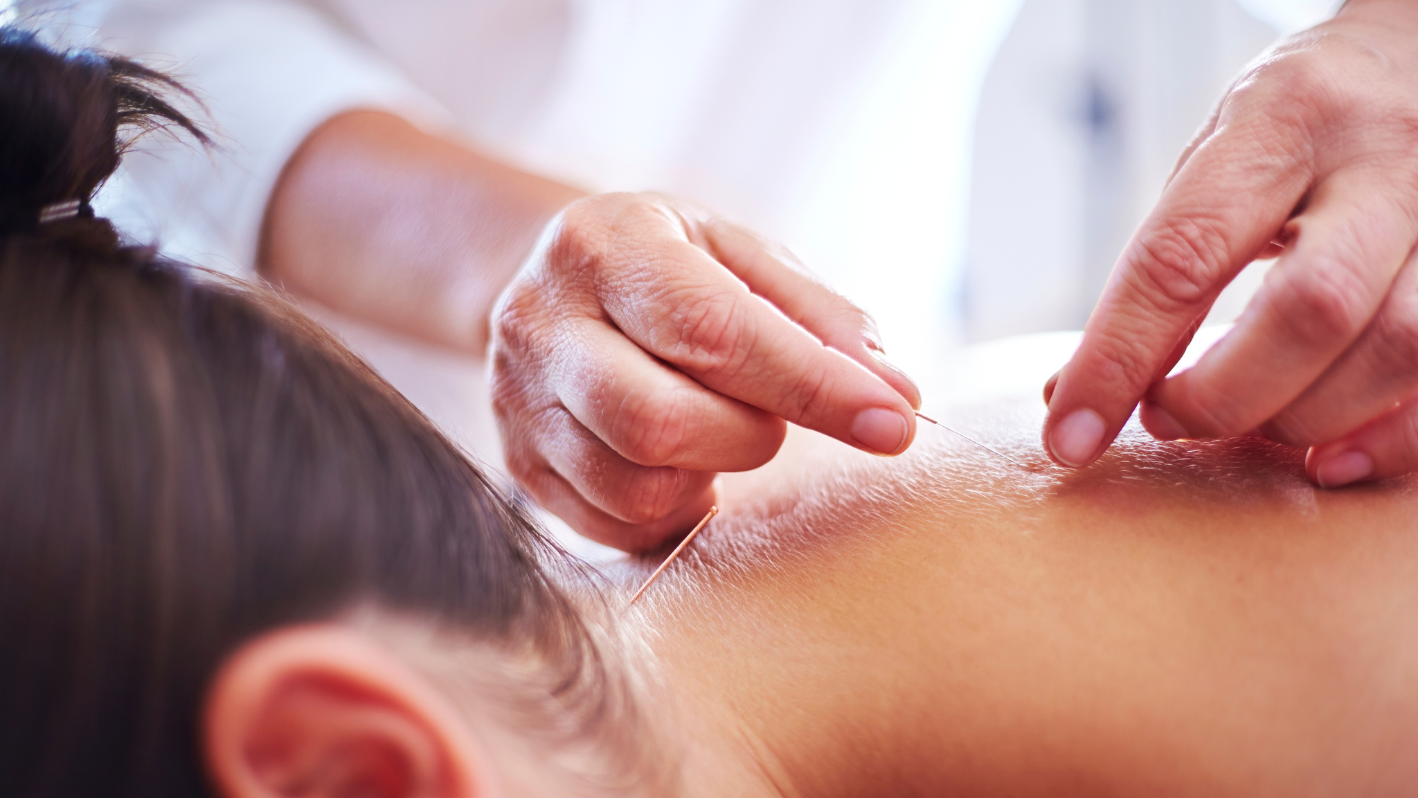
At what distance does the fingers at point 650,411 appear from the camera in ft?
2.51

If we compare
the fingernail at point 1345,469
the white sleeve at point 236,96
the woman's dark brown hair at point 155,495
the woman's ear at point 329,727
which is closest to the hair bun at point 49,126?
the woman's dark brown hair at point 155,495

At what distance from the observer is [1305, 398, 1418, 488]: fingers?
66 cm

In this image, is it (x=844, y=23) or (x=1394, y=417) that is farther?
(x=844, y=23)

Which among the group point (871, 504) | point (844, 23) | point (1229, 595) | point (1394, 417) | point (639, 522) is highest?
point (844, 23)

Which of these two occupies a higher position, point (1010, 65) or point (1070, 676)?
point (1010, 65)

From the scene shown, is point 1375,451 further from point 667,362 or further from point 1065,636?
point 667,362

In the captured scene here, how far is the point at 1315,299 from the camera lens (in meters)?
0.59

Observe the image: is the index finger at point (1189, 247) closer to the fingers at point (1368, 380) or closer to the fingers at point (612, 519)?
Result: the fingers at point (1368, 380)

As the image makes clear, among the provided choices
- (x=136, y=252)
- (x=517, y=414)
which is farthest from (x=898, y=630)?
(x=136, y=252)

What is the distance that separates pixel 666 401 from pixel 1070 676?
1.25 ft

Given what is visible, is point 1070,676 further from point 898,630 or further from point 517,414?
point 517,414

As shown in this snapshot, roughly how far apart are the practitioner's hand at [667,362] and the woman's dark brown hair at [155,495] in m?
0.21

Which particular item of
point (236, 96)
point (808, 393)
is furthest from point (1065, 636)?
point (236, 96)

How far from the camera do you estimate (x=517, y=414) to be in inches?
36.2
